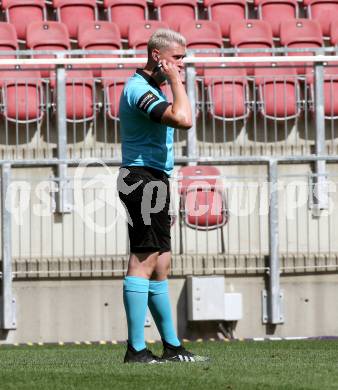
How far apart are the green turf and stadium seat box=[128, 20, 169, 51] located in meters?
5.23

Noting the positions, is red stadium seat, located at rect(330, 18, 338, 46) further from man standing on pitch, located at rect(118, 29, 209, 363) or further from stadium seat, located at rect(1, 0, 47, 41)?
man standing on pitch, located at rect(118, 29, 209, 363)

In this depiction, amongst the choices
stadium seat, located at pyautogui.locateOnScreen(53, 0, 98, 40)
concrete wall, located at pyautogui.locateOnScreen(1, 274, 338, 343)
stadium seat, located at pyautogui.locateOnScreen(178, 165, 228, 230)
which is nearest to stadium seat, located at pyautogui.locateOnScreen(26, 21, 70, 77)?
stadium seat, located at pyautogui.locateOnScreen(53, 0, 98, 40)

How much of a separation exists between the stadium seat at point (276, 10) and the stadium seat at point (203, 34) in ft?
3.47

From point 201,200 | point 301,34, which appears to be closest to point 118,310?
point 201,200

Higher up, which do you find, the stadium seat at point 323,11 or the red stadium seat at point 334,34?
the stadium seat at point 323,11

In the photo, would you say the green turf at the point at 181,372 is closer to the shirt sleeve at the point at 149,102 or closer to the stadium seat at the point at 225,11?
the shirt sleeve at the point at 149,102

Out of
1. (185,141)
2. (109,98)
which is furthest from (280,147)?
(109,98)

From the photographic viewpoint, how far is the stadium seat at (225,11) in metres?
13.3

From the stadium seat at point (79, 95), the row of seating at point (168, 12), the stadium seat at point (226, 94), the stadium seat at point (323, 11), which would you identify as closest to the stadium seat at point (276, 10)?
the row of seating at point (168, 12)

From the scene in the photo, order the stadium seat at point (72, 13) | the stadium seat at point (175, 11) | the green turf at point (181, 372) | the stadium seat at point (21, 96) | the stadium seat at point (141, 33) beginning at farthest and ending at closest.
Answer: the stadium seat at point (175, 11) → the stadium seat at point (72, 13) → the stadium seat at point (141, 33) → the stadium seat at point (21, 96) → the green turf at point (181, 372)

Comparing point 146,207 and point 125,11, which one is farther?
point 125,11

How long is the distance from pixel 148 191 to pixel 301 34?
6.83 metres

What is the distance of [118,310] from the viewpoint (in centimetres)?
1000

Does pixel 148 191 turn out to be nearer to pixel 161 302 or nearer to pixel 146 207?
pixel 146 207
